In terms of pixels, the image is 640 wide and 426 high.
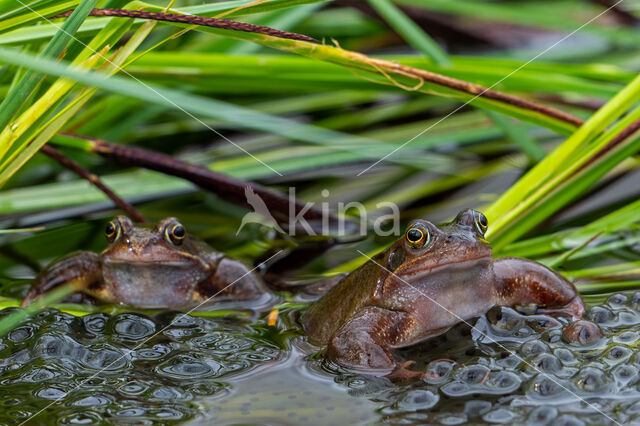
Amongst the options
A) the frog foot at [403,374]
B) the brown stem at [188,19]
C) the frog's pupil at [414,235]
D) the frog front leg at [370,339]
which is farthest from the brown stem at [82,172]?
the frog foot at [403,374]

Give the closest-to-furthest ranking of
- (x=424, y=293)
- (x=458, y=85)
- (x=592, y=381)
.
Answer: (x=592, y=381), (x=424, y=293), (x=458, y=85)

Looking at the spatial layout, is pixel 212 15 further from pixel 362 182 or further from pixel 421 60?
pixel 362 182

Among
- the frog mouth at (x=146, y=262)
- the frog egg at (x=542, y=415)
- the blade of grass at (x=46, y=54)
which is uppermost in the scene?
the blade of grass at (x=46, y=54)

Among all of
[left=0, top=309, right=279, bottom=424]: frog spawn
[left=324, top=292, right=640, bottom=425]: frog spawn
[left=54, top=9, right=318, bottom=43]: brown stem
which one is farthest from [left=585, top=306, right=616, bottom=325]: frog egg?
[left=54, top=9, right=318, bottom=43]: brown stem

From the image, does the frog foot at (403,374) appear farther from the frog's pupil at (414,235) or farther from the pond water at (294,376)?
the frog's pupil at (414,235)

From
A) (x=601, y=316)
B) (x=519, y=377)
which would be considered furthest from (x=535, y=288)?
(x=519, y=377)

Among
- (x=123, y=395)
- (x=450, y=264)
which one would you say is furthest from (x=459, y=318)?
(x=123, y=395)

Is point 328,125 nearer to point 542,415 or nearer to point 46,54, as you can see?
point 46,54
